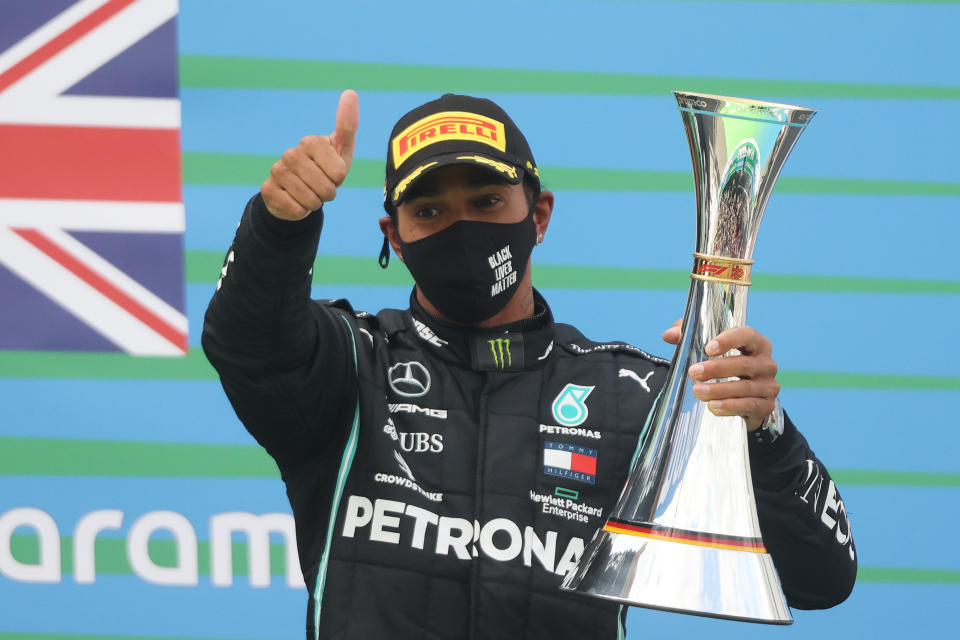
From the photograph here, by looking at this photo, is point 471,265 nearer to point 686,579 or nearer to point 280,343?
point 280,343

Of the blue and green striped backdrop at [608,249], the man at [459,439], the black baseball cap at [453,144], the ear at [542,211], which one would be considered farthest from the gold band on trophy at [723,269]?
the blue and green striped backdrop at [608,249]

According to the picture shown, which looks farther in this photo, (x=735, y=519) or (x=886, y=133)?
(x=886, y=133)

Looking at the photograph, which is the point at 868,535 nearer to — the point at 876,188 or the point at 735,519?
the point at 876,188

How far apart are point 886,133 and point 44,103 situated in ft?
5.04

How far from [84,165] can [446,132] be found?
869 mm

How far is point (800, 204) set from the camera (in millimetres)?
2057

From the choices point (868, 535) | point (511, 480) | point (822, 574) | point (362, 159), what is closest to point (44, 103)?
point (362, 159)

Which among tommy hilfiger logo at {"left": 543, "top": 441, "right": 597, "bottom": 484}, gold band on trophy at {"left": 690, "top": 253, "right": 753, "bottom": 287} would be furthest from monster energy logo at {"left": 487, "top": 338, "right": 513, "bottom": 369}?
gold band on trophy at {"left": 690, "top": 253, "right": 753, "bottom": 287}

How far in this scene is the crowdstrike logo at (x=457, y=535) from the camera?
138 cm

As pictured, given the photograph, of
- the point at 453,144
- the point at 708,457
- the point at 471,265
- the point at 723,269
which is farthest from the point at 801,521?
the point at 453,144

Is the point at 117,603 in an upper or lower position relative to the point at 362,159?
lower

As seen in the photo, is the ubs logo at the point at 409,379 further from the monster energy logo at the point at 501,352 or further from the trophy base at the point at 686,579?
the trophy base at the point at 686,579

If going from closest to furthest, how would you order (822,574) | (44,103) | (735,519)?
1. (735,519)
2. (822,574)
3. (44,103)

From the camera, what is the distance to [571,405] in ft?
4.81
